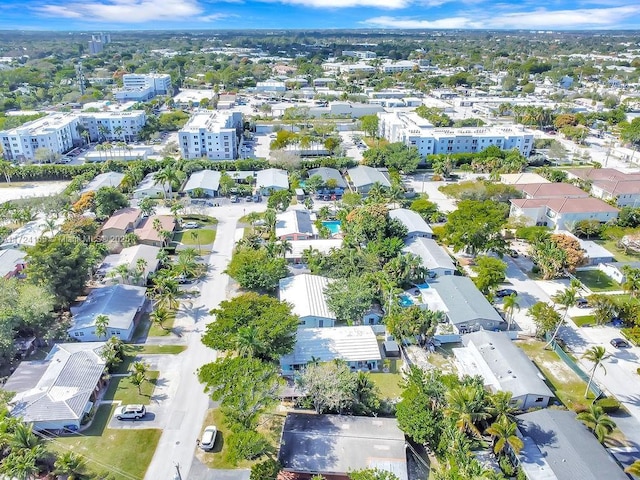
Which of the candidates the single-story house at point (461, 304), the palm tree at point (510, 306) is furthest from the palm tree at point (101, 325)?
the palm tree at point (510, 306)

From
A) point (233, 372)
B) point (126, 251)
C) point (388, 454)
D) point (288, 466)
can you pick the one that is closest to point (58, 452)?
point (233, 372)

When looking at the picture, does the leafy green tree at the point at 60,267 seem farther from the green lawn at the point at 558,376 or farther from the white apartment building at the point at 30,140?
the white apartment building at the point at 30,140

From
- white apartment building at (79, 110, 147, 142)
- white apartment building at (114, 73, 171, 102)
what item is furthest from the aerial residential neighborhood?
white apartment building at (114, 73, 171, 102)

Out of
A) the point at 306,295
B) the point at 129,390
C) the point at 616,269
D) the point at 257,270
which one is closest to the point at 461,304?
the point at 306,295

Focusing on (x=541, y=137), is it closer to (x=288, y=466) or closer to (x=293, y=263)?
(x=293, y=263)

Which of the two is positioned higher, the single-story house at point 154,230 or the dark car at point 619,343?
the single-story house at point 154,230

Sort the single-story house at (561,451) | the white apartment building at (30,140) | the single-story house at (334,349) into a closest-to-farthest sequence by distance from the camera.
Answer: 1. the single-story house at (561,451)
2. the single-story house at (334,349)
3. the white apartment building at (30,140)
